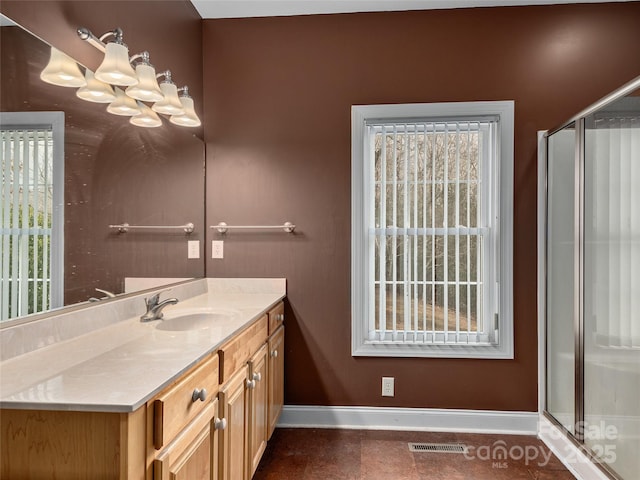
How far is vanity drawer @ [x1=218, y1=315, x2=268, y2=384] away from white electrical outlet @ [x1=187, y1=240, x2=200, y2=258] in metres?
0.71

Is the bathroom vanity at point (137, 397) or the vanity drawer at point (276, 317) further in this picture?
the vanity drawer at point (276, 317)

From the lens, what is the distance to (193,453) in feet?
3.94

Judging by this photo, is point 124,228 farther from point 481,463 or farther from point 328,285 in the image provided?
point 481,463

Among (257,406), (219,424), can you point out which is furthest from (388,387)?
(219,424)

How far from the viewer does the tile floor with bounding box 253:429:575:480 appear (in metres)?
2.09

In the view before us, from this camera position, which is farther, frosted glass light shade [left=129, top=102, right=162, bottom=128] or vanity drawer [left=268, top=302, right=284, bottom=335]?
vanity drawer [left=268, top=302, right=284, bottom=335]

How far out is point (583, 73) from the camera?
2535mm

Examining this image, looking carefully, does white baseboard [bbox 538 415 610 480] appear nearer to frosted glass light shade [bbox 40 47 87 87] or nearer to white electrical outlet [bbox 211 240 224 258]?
white electrical outlet [bbox 211 240 224 258]

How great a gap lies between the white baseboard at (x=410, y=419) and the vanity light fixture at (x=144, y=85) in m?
2.01

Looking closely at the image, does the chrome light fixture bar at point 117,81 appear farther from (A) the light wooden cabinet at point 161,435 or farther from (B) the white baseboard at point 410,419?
(B) the white baseboard at point 410,419

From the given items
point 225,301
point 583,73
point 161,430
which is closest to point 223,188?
point 225,301

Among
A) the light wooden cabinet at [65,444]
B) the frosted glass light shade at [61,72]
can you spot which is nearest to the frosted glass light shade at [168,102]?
the frosted glass light shade at [61,72]

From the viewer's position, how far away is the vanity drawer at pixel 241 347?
4.88 ft

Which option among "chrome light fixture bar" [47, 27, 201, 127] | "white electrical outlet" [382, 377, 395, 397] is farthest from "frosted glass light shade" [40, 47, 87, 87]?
"white electrical outlet" [382, 377, 395, 397]
